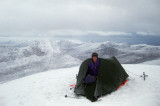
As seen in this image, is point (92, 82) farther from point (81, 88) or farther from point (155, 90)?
point (155, 90)

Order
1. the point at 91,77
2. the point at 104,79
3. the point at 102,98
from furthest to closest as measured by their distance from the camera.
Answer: the point at 91,77 → the point at 104,79 → the point at 102,98

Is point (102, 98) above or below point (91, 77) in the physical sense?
below

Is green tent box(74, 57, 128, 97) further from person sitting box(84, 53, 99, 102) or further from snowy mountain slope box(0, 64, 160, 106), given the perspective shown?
snowy mountain slope box(0, 64, 160, 106)

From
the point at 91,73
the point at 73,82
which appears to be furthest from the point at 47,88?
the point at 91,73

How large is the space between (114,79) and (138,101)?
2.19 meters

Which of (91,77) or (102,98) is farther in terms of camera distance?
(91,77)

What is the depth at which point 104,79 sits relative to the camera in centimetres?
785

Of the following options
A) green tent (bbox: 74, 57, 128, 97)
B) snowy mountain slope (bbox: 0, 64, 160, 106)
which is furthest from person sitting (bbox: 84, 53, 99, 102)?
snowy mountain slope (bbox: 0, 64, 160, 106)

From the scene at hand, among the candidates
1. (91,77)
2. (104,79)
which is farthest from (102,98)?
(91,77)

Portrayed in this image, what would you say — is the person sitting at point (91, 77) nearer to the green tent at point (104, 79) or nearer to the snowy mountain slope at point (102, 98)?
the green tent at point (104, 79)

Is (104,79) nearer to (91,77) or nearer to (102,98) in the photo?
(91,77)

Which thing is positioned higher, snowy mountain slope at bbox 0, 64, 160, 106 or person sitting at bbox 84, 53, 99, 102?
person sitting at bbox 84, 53, 99, 102

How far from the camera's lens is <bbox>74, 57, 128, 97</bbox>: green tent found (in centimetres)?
754

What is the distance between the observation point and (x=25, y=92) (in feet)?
28.0
